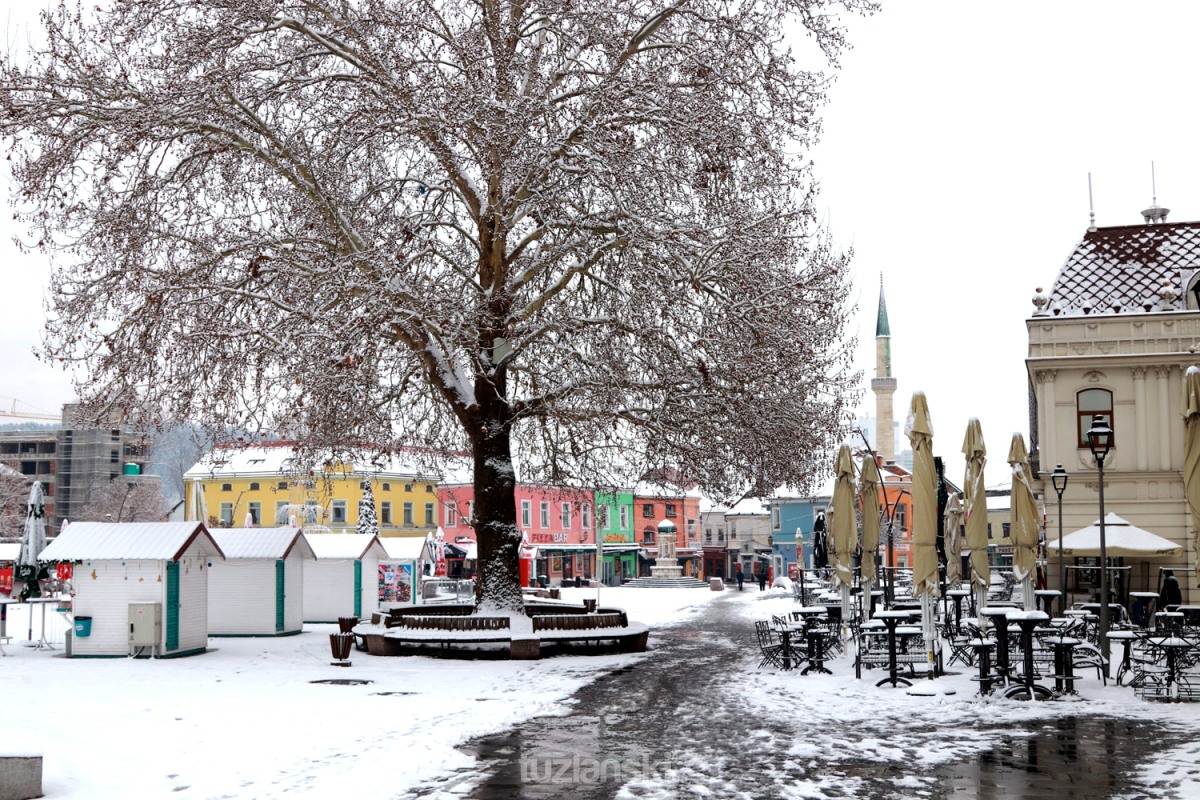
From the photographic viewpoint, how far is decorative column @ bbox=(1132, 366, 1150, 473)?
33.5m

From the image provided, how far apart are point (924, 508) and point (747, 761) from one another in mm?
7913

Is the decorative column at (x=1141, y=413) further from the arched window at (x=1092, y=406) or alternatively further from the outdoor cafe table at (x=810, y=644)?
the outdoor cafe table at (x=810, y=644)

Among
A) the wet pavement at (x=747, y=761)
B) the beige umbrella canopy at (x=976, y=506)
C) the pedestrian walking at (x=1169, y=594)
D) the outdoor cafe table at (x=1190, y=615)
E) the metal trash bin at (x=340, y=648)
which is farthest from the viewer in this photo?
the pedestrian walking at (x=1169, y=594)

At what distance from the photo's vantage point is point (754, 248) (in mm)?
21578

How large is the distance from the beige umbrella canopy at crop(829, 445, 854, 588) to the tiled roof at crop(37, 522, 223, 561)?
11964 mm

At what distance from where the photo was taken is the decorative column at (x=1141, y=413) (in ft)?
110

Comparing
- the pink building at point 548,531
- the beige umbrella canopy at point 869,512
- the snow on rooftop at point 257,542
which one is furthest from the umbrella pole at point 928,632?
the pink building at point 548,531

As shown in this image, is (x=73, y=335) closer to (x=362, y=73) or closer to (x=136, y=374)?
(x=136, y=374)

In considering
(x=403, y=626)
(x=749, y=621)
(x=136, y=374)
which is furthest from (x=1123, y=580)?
(x=136, y=374)

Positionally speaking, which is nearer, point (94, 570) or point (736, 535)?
point (94, 570)

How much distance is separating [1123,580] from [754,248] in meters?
16.9

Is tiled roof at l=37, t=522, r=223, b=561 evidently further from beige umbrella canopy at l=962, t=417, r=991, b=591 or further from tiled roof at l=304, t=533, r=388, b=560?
beige umbrella canopy at l=962, t=417, r=991, b=591

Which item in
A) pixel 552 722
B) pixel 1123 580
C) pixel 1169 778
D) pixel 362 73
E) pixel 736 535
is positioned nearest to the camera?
pixel 1169 778

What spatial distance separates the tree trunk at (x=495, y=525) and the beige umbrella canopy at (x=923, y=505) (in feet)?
27.8
